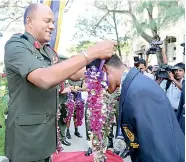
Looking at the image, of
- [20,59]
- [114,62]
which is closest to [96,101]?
[114,62]

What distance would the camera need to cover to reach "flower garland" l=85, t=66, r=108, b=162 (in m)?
1.85

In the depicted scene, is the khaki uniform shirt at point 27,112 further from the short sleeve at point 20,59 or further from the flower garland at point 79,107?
the flower garland at point 79,107

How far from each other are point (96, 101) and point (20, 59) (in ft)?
2.14

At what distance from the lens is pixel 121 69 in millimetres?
1732

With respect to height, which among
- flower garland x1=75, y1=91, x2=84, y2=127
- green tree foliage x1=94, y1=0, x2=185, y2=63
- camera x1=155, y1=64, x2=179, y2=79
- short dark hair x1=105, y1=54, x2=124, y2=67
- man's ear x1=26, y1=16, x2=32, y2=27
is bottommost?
flower garland x1=75, y1=91, x2=84, y2=127

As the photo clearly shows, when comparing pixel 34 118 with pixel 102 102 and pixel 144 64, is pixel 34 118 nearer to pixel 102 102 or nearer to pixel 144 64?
pixel 102 102

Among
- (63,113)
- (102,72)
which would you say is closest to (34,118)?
(102,72)

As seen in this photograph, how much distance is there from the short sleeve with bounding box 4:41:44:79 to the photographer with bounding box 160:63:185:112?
340 cm

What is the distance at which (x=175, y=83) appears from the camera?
15.2ft

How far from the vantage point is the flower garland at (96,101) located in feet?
6.09

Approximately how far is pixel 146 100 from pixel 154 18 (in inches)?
553

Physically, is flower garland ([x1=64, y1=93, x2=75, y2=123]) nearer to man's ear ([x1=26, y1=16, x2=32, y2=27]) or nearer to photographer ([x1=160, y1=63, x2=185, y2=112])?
photographer ([x1=160, y1=63, x2=185, y2=112])

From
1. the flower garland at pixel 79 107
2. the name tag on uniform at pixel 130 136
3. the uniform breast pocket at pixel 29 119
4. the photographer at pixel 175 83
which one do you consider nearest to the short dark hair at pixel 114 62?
the name tag on uniform at pixel 130 136

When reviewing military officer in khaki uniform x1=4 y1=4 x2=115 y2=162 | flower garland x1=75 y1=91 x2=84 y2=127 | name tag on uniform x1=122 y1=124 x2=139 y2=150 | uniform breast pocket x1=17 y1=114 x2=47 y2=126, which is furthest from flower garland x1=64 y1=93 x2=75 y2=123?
name tag on uniform x1=122 y1=124 x2=139 y2=150
